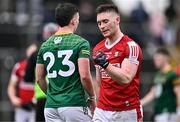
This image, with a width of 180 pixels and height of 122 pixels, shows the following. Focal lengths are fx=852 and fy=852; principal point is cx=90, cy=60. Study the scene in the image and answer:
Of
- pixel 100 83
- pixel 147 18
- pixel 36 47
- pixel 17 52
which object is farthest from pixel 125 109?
pixel 147 18

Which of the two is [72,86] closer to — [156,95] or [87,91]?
[87,91]

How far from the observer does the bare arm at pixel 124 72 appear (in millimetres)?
10969

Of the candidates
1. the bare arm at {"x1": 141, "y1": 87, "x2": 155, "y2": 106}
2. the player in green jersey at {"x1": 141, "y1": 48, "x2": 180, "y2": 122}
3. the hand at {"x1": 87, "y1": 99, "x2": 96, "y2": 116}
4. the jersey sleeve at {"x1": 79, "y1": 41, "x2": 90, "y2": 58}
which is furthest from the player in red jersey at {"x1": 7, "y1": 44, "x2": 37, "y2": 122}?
the jersey sleeve at {"x1": 79, "y1": 41, "x2": 90, "y2": 58}

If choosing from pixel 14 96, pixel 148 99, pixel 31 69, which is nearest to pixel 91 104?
pixel 31 69

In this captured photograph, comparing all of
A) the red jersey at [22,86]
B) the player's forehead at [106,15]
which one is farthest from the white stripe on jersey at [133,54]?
the red jersey at [22,86]

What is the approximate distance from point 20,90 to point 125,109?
5.94m

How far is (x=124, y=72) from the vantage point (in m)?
11.2

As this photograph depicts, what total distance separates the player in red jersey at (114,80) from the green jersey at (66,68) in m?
0.28

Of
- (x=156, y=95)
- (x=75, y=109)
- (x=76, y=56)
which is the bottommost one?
(x=156, y=95)

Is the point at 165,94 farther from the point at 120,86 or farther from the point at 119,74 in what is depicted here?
Result: the point at 119,74

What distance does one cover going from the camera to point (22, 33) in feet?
75.3

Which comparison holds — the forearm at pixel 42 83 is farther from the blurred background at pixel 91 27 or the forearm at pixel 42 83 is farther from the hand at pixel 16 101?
the blurred background at pixel 91 27

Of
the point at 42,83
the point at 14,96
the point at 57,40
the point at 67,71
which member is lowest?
the point at 14,96

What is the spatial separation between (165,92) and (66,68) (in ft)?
21.5
